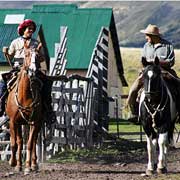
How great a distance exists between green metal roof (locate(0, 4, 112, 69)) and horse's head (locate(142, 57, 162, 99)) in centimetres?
3144

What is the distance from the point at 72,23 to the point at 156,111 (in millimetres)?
33777

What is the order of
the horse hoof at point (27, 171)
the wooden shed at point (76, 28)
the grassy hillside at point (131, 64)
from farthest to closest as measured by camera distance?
the grassy hillside at point (131, 64) → the wooden shed at point (76, 28) → the horse hoof at point (27, 171)

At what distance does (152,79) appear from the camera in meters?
12.4

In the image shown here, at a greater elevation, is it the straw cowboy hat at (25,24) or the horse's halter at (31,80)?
the straw cowboy hat at (25,24)

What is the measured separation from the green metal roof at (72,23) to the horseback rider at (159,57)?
30.4 metres

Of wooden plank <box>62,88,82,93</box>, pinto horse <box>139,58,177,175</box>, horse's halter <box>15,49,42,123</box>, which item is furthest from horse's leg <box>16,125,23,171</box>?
wooden plank <box>62,88,82,93</box>

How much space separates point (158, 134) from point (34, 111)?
2.19 metres

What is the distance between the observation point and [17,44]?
45.1 feet

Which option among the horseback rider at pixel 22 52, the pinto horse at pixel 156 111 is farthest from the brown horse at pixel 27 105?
the pinto horse at pixel 156 111

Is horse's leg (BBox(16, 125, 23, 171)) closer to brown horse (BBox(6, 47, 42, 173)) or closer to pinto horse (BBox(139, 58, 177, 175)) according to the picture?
brown horse (BBox(6, 47, 42, 173))

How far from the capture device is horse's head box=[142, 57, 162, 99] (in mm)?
12352

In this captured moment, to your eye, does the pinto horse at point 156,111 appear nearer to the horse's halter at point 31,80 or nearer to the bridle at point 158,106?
the bridle at point 158,106

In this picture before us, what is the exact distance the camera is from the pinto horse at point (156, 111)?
12406mm

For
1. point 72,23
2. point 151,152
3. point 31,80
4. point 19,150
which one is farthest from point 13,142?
point 72,23
